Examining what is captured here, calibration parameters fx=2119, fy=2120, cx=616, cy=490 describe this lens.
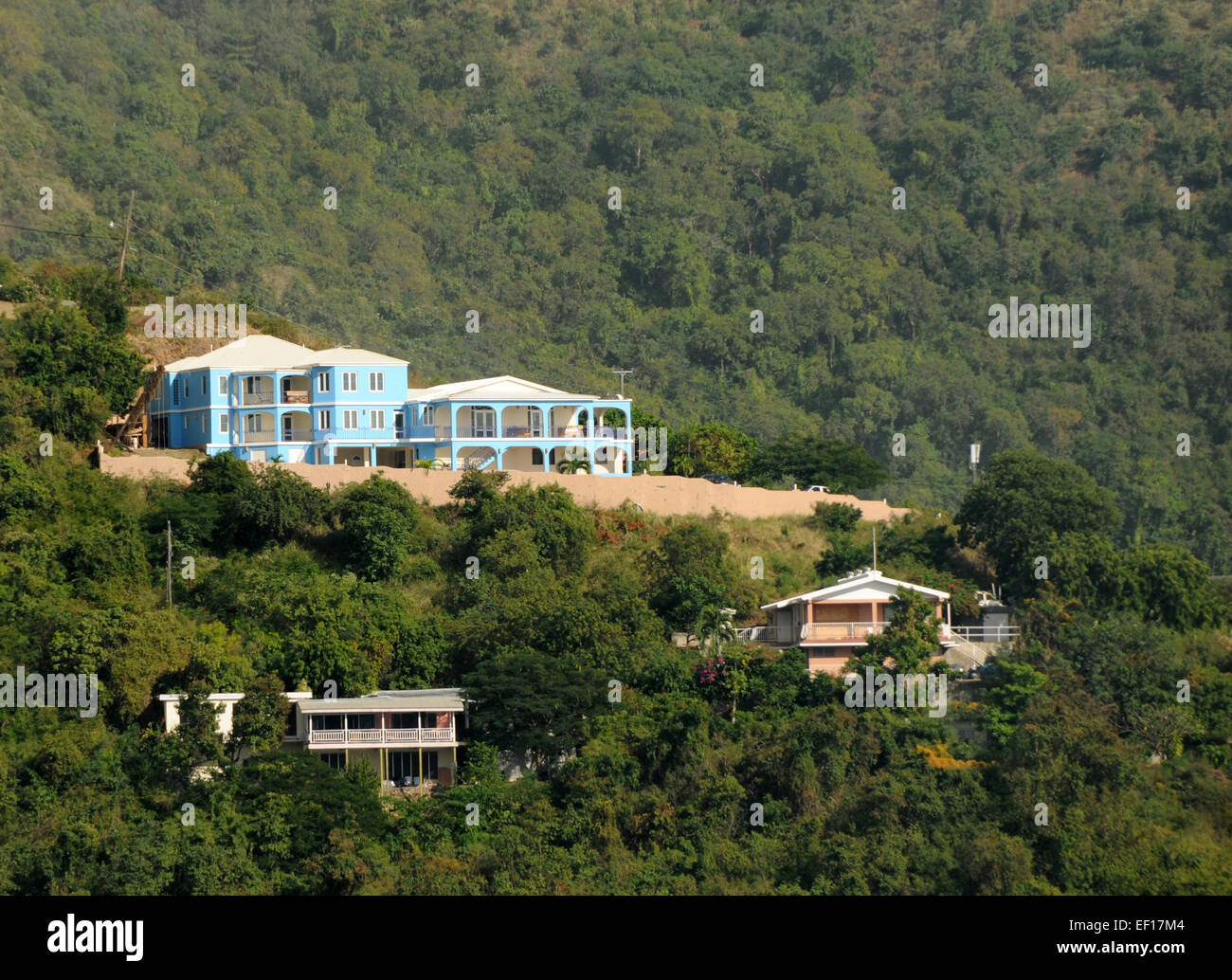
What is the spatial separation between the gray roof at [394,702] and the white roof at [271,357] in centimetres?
1384

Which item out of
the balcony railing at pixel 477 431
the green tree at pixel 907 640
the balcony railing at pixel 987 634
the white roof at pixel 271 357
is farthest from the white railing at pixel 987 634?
the white roof at pixel 271 357

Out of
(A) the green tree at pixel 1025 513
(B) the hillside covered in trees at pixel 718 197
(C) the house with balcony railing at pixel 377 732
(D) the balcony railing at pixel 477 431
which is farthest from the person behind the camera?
(B) the hillside covered in trees at pixel 718 197

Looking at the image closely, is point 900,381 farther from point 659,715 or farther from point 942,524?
point 659,715

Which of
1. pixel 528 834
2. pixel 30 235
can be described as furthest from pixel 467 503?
pixel 30 235

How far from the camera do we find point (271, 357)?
54062 millimetres

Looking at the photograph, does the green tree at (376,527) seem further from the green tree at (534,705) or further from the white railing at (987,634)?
the white railing at (987,634)

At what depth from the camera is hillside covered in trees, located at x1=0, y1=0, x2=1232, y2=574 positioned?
93.5 m

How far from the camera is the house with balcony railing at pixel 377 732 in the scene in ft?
129

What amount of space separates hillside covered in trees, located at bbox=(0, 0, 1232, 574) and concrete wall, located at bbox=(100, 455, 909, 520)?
111 ft

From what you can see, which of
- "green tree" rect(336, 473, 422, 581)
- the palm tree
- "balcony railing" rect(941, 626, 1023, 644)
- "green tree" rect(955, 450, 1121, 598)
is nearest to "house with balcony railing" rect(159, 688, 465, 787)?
"green tree" rect(336, 473, 422, 581)

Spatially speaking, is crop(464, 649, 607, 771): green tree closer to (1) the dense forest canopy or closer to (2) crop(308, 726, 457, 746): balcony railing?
(1) the dense forest canopy

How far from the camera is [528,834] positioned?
1462 inches

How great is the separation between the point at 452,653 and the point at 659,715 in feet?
15.3

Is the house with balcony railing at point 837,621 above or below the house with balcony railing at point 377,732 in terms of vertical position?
above
